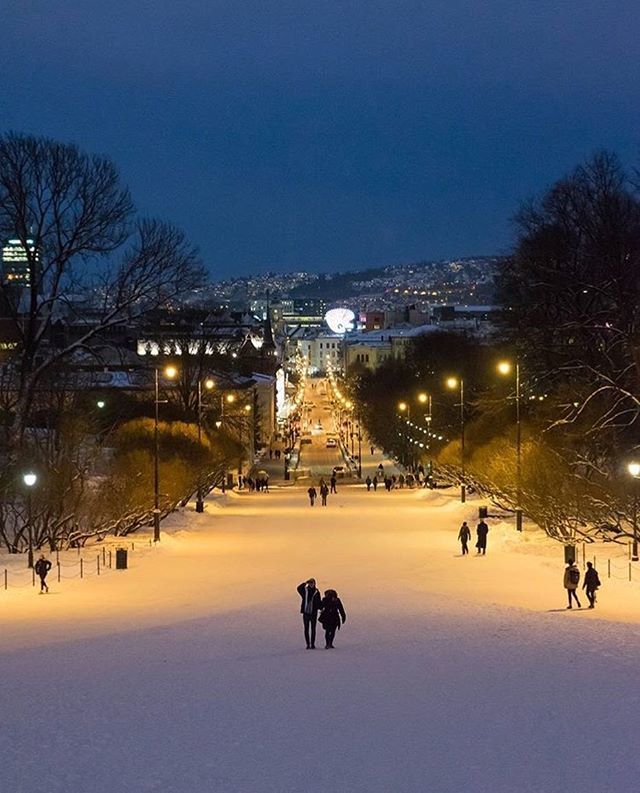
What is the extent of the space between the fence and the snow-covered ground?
0.80 meters

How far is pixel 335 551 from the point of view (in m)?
36.7

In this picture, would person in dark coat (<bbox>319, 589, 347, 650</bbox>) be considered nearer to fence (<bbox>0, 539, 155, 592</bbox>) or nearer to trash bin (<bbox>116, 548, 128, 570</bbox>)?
fence (<bbox>0, 539, 155, 592</bbox>)

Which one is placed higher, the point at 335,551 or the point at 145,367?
the point at 145,367

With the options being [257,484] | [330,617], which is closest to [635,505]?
[330,617]

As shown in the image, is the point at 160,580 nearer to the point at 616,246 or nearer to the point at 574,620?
the point at 574,620

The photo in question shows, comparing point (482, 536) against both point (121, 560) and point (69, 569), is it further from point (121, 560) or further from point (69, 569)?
point (69, 569)

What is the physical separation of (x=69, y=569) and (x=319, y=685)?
1661 cm

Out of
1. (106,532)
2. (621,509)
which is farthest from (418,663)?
(106,532)

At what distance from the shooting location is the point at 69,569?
3200cm

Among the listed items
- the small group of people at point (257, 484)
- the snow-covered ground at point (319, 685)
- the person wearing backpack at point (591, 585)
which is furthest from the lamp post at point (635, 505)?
the small group of people at point (257, 484)

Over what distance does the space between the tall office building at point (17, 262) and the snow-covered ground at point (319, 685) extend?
1047 cm

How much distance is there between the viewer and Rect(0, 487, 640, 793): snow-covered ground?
12516 millimetres

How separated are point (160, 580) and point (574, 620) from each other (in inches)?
453

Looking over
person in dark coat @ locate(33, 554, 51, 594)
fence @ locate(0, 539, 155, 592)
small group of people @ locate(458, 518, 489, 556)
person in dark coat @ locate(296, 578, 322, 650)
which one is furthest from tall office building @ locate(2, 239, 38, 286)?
person in dark coat @ locate(296, 578, 322, 650)
